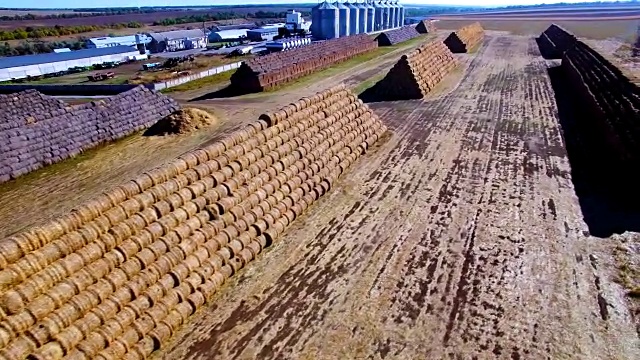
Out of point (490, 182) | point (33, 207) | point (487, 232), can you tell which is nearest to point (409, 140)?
point (490, 182)

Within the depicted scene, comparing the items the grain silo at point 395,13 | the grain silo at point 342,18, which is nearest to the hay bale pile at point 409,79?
the grain silo at point 342,18

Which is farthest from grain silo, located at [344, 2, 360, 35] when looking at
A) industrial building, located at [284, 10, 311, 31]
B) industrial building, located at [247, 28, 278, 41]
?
industrial building, located at [247, 28, 278, 41]

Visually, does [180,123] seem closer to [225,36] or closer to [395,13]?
[225,36]

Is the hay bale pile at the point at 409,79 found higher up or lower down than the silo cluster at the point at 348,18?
lower down

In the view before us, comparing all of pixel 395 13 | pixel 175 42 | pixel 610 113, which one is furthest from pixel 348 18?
pixel 610 113

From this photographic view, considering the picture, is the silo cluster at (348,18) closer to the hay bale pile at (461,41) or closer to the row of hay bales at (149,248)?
the hay bale pile at (461,41)

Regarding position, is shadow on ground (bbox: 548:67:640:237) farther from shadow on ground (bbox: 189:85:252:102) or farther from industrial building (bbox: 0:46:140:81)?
industrial building (bbox: 0:46:140:81)
